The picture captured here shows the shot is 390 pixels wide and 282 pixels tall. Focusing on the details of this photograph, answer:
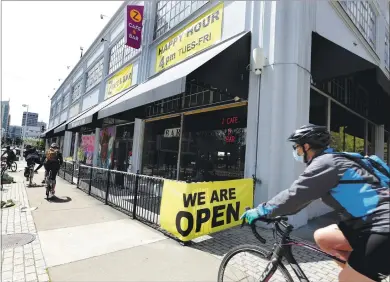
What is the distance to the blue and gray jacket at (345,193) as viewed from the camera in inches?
76.5

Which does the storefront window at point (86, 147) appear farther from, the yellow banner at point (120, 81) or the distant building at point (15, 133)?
the distant building at point (15, 133)

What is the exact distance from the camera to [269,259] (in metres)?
2.62

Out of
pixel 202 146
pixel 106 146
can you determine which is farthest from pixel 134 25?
pixel 106 146

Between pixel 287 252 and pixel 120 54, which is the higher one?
pixel 120 54

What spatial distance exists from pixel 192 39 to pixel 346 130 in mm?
6639

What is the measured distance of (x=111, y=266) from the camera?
3.98 meters

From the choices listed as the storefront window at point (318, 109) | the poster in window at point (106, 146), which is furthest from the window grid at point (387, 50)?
the poster in window at point (106, 146)

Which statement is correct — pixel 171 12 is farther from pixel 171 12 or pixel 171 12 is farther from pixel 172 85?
pixel 172 85

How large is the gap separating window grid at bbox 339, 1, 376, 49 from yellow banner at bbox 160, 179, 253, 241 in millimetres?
7576

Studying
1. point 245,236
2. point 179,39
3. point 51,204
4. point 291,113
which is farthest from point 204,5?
point 51,204

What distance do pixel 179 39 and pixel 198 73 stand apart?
4628mm

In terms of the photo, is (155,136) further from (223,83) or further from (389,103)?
(389,103)

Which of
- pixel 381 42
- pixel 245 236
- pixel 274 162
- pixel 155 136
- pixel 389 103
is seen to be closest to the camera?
pixel 245 236

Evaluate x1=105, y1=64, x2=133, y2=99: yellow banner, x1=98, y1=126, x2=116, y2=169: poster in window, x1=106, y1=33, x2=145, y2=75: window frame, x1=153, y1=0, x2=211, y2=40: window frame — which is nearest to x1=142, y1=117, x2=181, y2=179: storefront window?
x1=105, y1=64, x2=133, y2=99: yellow banner
